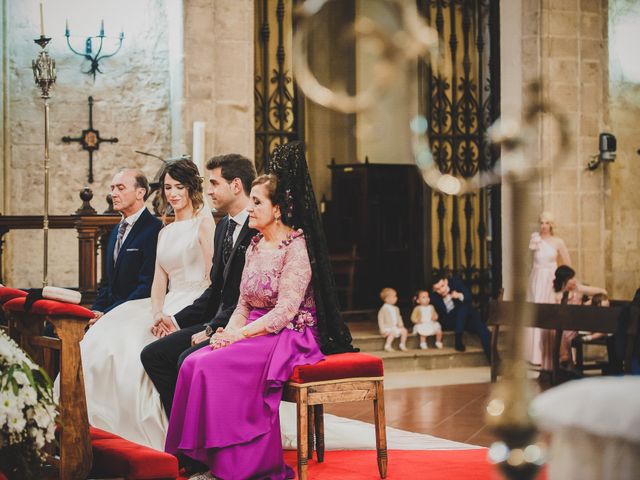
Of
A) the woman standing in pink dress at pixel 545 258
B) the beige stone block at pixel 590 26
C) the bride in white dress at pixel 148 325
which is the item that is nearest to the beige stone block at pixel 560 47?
the beige stone block at pixel 590 26

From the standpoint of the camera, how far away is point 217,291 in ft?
16.8

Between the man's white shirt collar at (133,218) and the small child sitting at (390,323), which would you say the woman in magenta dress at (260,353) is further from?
the small child sitting at (390,323)

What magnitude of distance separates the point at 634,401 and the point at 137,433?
3.23m

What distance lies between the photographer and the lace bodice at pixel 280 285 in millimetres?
4570

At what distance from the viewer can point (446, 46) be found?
10906 mm

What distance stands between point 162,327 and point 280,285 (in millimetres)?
888

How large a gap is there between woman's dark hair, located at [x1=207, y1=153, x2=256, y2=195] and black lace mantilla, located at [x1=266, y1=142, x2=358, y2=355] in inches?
17.2

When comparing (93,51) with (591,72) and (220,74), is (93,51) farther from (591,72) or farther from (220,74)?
(591,72)

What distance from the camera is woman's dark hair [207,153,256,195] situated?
17.0 ft

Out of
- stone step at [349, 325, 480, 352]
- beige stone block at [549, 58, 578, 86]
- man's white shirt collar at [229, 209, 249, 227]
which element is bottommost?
stone step at [349, 325, 480, 352]

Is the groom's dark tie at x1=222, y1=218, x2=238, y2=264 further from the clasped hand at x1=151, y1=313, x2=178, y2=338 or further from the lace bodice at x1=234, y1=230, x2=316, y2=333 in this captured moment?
the clasped hand at x1=151, y1=313, x2=178, y2=338

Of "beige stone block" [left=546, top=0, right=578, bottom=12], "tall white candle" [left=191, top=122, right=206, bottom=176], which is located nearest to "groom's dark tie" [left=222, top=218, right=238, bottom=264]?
"tall white candle" [left=191, top=122, right=206, bottom=176]

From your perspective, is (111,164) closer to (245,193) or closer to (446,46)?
(446,46)

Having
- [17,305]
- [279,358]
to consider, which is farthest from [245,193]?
[17,305]
